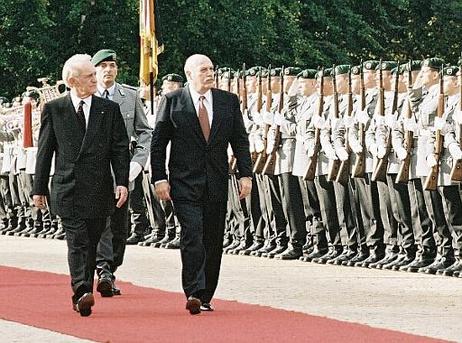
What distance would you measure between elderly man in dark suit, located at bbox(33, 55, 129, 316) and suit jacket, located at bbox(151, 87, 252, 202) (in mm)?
289

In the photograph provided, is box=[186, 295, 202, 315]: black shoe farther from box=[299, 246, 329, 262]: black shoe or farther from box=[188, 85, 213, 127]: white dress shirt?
box=[299, 246, 329, 262]: black shoe

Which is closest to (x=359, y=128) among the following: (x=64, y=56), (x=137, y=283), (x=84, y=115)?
(x=137, y=283)

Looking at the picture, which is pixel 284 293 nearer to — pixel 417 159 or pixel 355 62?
pixel 417 159

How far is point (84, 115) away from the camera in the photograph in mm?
13719

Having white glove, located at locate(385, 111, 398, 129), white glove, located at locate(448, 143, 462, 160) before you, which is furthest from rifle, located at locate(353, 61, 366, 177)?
white glove, located at locate(448, 143, 462, 160)

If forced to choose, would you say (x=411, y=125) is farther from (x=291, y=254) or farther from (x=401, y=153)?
(x=291, y=254)

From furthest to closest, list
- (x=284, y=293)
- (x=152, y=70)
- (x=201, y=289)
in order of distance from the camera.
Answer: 1. (x=152, y=70)
2. (x=284, y=293)
3. (x=201, y=289)

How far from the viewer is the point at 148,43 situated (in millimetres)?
25125

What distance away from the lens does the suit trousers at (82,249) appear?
43.9 ft

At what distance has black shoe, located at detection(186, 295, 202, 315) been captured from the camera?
521 inches

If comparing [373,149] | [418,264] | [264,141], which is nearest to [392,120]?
[373,149]

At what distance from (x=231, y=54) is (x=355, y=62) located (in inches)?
127

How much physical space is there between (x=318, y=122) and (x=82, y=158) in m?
6.19

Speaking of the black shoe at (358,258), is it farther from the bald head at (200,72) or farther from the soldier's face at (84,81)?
the soldier's face at (84,81)
